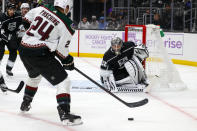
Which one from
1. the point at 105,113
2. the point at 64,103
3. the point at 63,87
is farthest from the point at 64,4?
the point at 105,113

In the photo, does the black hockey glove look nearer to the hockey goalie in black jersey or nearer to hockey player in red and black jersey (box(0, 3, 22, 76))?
the hockey goalie in black jersey

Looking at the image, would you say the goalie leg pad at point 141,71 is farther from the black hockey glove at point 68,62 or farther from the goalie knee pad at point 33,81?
the black hockey glove at point 68,62

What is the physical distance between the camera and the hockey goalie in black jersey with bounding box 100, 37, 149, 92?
16.2ft

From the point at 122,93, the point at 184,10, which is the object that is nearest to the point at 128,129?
the point at 122,93

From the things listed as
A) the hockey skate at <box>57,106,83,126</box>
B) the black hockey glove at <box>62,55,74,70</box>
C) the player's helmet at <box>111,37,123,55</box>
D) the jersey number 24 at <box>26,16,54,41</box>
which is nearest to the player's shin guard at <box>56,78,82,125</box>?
the hockey skate at <box>57,106,83,126</box>

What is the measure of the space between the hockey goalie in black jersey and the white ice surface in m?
0.18

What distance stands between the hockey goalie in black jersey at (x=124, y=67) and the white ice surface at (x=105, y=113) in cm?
18

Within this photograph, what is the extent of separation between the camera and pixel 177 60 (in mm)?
8281

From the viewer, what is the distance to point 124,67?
5121mm

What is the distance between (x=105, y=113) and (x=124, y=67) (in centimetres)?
139

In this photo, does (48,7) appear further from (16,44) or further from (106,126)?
(16,44)

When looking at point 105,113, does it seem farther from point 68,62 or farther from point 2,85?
point 2,85

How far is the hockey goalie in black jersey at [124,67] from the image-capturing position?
Answer: 495 centimetres

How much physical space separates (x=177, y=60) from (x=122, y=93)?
3.64 meters
